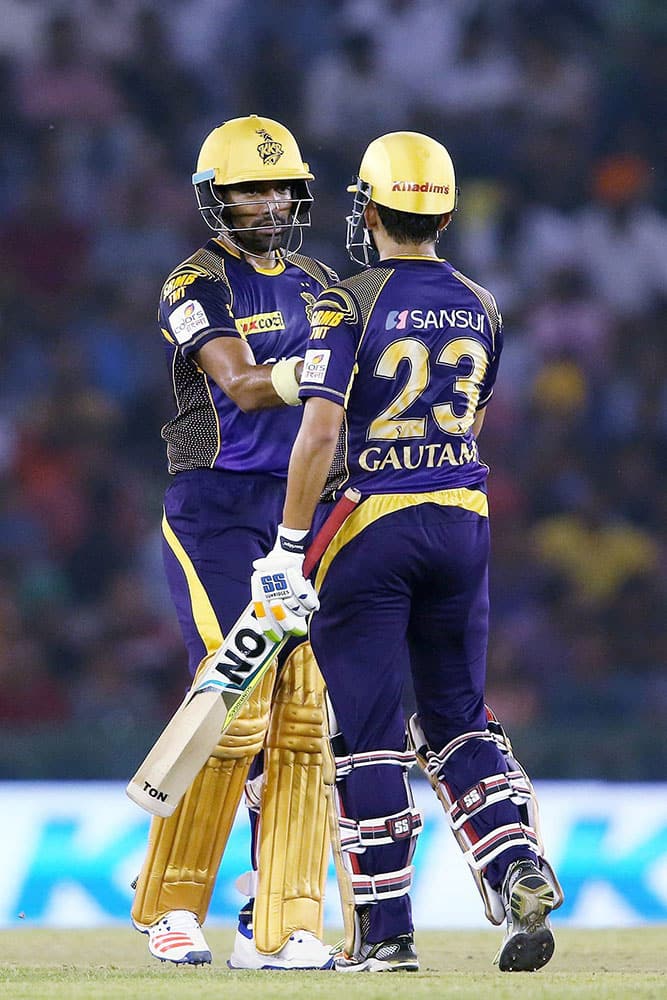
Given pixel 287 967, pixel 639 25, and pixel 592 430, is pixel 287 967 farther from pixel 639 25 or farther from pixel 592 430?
pixel 639 25

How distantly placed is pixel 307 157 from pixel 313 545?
579 centimetres

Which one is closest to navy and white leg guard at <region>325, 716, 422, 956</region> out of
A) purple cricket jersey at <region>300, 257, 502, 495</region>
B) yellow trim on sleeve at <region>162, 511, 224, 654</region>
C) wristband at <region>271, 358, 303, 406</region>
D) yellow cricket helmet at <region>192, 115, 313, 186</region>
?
yellow trim on sleeve at <region>162, 511, 224, 654</region>

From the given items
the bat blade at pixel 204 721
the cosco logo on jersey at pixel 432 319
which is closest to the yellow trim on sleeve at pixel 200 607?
the bat blade at pixel 204 721

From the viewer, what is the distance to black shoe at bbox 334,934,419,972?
3580 mm

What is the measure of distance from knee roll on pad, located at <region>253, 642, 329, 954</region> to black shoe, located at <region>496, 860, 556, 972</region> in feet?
2.05

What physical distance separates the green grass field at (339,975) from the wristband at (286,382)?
127cm

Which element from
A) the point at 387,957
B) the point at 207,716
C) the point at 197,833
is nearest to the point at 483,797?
the point at 387,957

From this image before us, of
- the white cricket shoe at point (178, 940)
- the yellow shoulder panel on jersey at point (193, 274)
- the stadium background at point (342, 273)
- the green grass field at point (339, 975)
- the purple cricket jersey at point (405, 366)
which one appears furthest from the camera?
the stadium background at point (342, 273)

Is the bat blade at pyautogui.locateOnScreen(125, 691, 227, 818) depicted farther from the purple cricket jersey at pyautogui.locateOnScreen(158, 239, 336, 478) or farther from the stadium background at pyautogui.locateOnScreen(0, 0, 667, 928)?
the stadium background at pyautogui.locateOnScreen(0, 0, 667, 928)

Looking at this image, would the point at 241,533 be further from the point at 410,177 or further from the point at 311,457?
the point at 410,177

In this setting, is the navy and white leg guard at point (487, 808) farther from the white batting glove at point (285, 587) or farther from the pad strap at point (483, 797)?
the white batting glove at point (285, 587)

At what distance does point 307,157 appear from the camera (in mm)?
9070

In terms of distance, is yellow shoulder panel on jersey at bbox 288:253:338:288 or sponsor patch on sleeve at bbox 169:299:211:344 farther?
yellow shoulder panel on jersey at bbox 288:253:338:288

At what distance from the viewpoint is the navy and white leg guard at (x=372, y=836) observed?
362 centimetres
